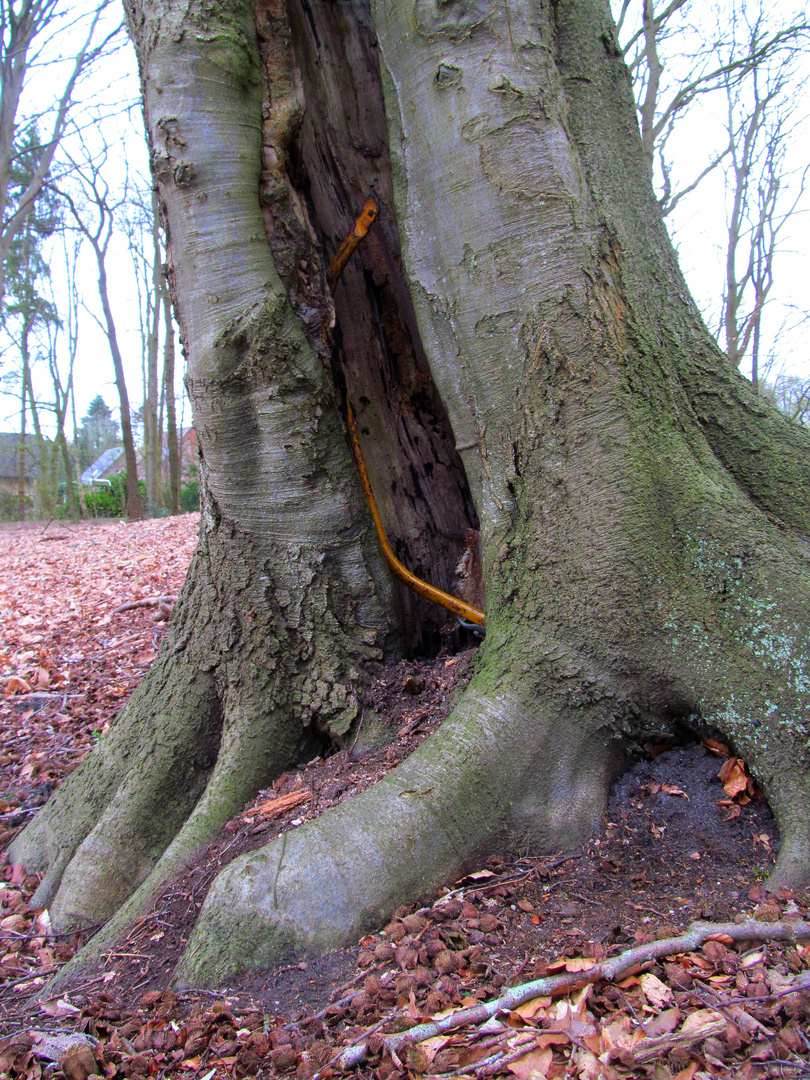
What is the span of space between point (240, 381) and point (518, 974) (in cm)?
195

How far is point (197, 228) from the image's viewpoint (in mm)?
2295

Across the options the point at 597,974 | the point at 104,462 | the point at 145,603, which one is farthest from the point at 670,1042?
the point at 104,462

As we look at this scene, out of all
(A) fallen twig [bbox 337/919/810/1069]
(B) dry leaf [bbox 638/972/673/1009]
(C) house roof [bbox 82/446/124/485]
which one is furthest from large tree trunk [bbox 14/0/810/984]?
(C) house roof [bbox 82/446/124/485]

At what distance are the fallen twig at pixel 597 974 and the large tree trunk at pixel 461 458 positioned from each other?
0.31 metres

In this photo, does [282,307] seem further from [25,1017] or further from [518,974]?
[25,1017]

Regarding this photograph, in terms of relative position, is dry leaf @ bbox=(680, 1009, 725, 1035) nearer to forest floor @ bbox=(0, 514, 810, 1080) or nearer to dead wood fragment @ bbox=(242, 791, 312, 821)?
forest floor @ bbox=(0, 514, 810, 1080)

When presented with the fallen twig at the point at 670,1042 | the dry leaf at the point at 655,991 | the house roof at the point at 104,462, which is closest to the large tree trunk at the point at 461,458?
the dry leaf at the point at 655,991

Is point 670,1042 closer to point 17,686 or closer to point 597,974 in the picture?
point 597,974

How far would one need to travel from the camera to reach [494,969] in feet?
4.86

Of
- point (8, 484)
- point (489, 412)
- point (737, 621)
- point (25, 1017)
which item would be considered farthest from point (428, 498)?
point (8, 484)

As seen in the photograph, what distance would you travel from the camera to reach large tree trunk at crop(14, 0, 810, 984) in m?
1.86

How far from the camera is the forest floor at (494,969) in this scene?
1262mm

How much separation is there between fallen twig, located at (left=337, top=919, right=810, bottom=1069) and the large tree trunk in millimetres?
311

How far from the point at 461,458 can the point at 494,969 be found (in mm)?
1526
